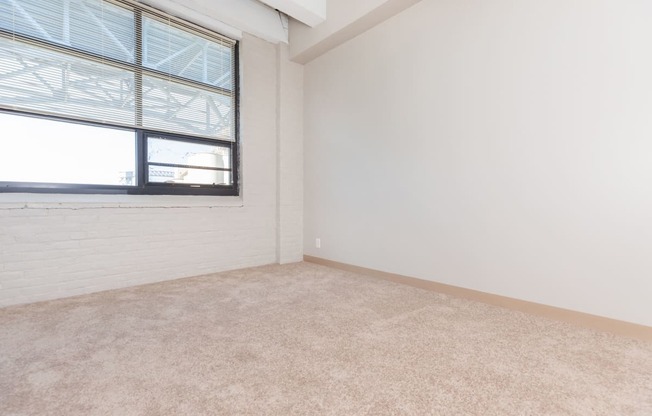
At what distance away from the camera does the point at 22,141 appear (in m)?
2.53

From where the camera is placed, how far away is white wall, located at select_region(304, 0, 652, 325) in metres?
1.92

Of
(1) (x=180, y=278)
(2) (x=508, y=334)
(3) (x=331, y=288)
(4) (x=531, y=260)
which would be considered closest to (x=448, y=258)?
(4) (x=531, y=260)

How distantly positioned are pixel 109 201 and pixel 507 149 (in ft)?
11.5

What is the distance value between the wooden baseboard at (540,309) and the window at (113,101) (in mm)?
2391

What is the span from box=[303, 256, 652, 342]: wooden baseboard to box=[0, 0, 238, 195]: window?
7.84 ft

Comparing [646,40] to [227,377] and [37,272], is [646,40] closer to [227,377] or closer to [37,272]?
[227,377]

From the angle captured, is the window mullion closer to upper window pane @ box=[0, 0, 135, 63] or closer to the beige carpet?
upper window pane @ box=[0, 0, 135, 63]

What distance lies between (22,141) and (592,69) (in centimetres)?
428

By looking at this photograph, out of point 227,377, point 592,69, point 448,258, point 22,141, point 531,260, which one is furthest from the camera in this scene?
point 448,258

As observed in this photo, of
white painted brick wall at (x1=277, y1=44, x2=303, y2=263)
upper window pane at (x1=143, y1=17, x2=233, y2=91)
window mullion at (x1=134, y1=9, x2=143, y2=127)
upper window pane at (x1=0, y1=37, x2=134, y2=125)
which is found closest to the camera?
upper window pane at (x1=0, y1=37, x2=134, y2=125)

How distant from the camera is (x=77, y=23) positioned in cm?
273

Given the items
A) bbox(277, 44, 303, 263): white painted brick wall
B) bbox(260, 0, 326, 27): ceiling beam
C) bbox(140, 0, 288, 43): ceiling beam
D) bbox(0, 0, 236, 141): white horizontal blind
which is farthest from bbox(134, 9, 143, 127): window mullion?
bbox(277, 44, 303, 263): white painted brick wall

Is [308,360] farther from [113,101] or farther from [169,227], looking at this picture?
[113,101]

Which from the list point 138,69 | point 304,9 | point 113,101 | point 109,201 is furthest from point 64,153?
point 304,9
